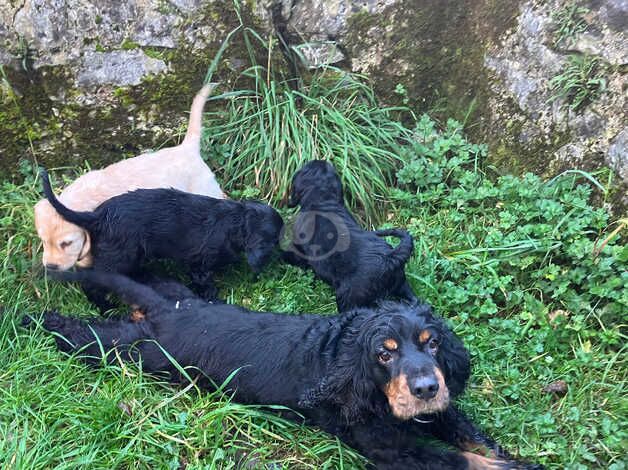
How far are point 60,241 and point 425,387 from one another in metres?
2.33

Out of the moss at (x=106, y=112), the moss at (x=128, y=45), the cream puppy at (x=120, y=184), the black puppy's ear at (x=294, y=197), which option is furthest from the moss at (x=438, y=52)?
the moss at (x=128, y=45)

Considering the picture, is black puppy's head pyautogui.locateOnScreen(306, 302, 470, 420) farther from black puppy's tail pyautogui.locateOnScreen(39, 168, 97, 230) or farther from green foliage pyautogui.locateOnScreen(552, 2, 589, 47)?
green foliage pyautogui.locateOnScreen(552, 2, 589, 47)

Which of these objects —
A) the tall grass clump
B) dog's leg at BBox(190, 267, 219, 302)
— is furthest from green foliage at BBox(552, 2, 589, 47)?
dog's leg at BBox(190, 267, 219, 302)

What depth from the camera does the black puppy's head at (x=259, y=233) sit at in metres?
3.93

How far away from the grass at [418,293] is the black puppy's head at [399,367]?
0.41 metres

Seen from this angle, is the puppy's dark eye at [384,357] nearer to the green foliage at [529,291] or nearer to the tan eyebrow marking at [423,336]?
the tan eyebrow marking at [423,336]

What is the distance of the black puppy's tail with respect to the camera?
3470mm

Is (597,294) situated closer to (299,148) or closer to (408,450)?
(408,450)

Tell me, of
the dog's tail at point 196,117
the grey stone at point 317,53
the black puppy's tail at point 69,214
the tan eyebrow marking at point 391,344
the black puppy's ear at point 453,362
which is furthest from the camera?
the grey stone at point 317,53

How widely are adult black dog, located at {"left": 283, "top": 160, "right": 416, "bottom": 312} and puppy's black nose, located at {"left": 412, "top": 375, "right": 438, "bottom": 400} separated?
116cm

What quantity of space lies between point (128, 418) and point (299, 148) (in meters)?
2.14

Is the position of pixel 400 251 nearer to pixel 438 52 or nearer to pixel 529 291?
pixel 529 291

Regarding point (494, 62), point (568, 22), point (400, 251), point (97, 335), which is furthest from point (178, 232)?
point (568, 22)

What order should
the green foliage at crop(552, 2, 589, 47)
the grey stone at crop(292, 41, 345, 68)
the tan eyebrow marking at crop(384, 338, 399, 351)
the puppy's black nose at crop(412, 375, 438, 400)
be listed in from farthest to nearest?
the grey stone at crop(292, 41, 345, 68) < the green foliage at crop(552, 2, 589, 47) < the tan eyebrow marking at crop(384, 338, 399, 351) < the puppy's black nose at crop(412, 375, 438, 400)
